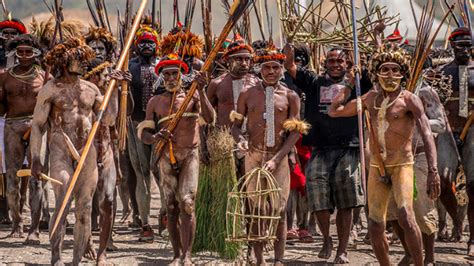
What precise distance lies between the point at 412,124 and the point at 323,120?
172 cm

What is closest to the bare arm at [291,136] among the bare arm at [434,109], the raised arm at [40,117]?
the bare arm at [434,109]

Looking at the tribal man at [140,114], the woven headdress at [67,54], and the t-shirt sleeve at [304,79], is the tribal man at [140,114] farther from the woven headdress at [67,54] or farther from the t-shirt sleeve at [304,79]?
the woven headdress at [67,54]

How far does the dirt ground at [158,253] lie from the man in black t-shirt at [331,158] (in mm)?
414

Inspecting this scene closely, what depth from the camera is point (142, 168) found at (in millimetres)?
12695

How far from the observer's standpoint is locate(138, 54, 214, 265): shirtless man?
10.3 meters

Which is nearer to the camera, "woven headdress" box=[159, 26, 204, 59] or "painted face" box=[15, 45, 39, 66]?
"woven headdress" box=[159, 26, 204, 59]

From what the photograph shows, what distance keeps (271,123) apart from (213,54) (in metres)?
0.80

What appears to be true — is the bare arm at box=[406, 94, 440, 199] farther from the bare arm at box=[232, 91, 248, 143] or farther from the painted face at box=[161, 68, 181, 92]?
the painted face at box=[161, 68, 181, 92]

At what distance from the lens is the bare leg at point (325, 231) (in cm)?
1116

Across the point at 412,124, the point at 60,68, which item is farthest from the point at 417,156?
the point at 60,68

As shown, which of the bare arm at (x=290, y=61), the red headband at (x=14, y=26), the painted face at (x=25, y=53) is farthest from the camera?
the red headband at (x=14, y=26)

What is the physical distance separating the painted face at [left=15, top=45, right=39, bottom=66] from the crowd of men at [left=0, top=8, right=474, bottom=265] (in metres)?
0.02

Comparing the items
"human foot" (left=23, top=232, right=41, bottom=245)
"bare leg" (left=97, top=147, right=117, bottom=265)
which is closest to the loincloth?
"bare leg" (left=97, top=147, right=117, bottom=265)

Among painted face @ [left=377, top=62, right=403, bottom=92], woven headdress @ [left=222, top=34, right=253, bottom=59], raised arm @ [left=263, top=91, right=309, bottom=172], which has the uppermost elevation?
woven headdress @ [left=222, top=34, right=253, bottom=59]
